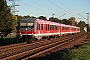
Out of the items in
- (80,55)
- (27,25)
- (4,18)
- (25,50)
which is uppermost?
(4,18)

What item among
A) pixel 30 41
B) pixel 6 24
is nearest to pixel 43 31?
pixel 30 41

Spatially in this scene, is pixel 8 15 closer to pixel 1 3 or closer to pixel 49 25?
pixel 1 3

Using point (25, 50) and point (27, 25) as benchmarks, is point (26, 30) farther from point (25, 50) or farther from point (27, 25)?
point (25, 50)

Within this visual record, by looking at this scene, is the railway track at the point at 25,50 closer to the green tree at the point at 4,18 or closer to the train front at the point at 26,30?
the train front at the point at 26,30

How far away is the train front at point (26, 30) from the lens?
2603 centimetres

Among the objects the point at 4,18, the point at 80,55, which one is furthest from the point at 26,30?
the point at 80,55

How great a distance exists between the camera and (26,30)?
26.1 meters

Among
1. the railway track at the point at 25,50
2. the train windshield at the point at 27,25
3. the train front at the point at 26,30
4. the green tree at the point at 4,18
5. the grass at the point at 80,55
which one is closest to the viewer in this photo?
the grass at the point at 80,55

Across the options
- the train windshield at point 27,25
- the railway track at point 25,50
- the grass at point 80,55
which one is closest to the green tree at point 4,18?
the train windshield at point 27,25

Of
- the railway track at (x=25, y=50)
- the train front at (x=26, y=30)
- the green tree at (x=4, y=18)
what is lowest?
the railway track at (x=25, y=50)

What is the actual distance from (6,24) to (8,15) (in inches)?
64.9

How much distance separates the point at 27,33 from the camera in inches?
1022

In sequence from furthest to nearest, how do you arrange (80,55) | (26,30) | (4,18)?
(4,18) < (26,30) < (80,55)

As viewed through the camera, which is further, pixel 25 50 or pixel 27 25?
pixel 27 25
